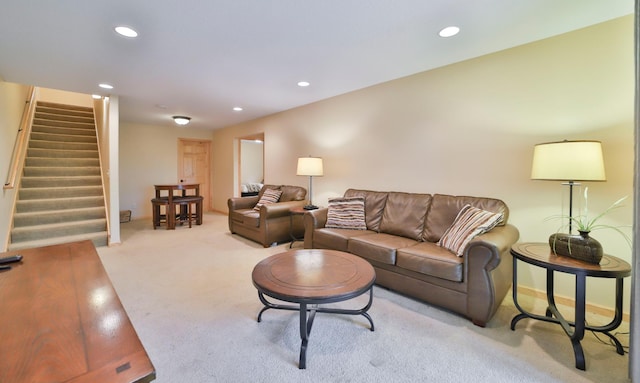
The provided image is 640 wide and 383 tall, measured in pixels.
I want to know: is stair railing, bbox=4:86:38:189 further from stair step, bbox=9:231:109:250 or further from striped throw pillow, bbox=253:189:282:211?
striped throw pillow, bbox=253:189:282:211

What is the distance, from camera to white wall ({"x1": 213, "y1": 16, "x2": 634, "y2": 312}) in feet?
6.93

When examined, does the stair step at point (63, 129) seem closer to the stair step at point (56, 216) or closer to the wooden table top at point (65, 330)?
the stair step at point (56, 216)

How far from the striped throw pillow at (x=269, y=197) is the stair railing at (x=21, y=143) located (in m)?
3.21

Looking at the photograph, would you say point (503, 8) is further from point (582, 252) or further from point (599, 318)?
point (599, 318)

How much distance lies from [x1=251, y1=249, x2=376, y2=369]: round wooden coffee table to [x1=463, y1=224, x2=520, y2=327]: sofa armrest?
77cm

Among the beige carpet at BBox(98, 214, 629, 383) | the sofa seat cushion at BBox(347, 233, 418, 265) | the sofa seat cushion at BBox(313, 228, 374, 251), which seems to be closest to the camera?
the beige carpet at BBox(98, 214, 629, 383)

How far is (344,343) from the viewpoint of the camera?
181 centimetres

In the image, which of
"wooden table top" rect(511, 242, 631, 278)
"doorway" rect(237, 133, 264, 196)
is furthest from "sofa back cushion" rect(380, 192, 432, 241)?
"doorway" rect(237, 133, 264, 196)

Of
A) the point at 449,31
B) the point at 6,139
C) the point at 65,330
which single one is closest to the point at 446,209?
the point at 449,31

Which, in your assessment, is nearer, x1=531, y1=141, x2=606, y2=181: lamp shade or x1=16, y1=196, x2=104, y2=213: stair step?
x1=531, y1=141, x2=606, y2=181: lamp shade

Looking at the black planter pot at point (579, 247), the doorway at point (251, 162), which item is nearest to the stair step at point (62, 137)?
the doorway at point (251, 162)

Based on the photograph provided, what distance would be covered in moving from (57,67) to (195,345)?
11.5 feet

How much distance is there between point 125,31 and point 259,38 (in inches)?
43.0

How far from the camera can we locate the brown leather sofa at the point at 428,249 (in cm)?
200
